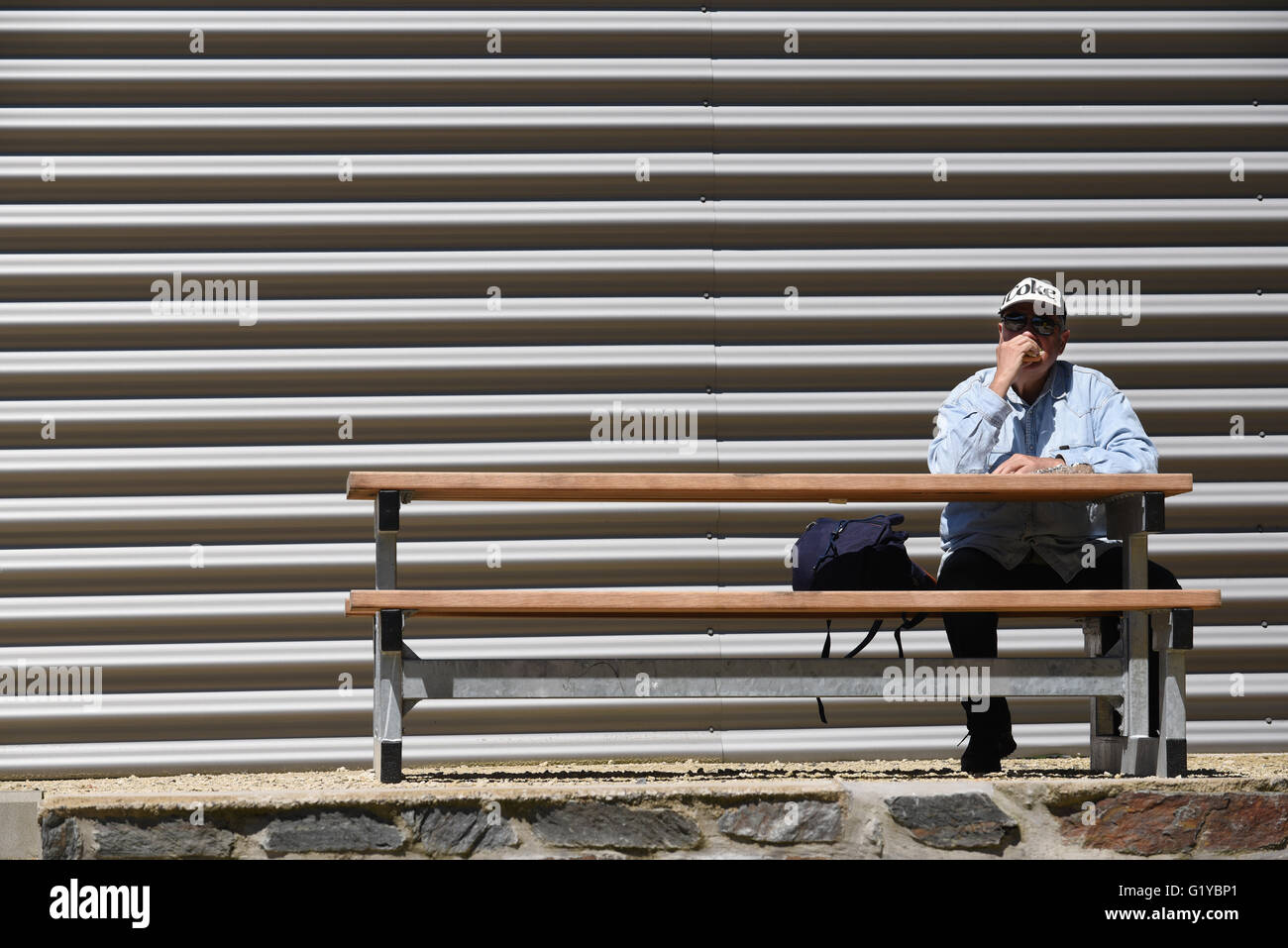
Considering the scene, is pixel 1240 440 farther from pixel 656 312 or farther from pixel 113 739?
pixel 113 739

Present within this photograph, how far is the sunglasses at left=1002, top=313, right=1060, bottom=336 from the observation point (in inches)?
177

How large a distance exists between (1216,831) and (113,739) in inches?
145

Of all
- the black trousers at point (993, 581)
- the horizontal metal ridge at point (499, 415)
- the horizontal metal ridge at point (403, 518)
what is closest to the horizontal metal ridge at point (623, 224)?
the horizontal metal ridge at point (499, 415)

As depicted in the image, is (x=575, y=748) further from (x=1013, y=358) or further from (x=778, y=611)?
(x=1013, y=358)

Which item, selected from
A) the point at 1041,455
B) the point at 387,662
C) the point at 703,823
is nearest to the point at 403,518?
the point at 387,662

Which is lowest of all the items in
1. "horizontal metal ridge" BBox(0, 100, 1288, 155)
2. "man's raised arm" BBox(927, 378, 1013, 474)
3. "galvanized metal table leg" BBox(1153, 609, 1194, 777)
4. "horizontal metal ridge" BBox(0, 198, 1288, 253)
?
"galvanized metal table leg" BBox(1153, 609, 1194, 777)

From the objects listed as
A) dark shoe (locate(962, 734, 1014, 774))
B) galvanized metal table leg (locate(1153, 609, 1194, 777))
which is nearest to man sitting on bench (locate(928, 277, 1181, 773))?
dark shoe (locate(962, 734, 1014, 774))

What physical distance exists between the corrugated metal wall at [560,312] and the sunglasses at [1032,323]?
38.5 inches

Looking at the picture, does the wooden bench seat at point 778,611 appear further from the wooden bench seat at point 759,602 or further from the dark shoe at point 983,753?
the dark shoe at point 983,753

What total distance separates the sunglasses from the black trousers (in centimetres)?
69

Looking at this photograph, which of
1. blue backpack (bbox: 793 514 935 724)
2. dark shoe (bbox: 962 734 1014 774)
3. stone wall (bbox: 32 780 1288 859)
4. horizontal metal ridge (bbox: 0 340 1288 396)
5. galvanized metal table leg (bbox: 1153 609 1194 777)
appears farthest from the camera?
horizontal metal ridge (bbox: 0 340 1288 396)

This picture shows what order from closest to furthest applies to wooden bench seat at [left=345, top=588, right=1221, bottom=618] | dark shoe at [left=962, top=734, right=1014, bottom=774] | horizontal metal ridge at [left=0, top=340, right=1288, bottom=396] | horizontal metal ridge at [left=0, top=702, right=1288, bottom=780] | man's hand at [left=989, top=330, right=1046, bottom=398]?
wooden bench seat at [left=345, top=588, right=1221, bottom=618] < dark shoe at [left=962, top=734, right=1014, bottom=774] < man's hand at [left=989, top=330, right=1046, bottom=398] < horizontal metal ridge at [left=0, top=702, right=1288, bottom=780] < horizontal metal ridge at [left=0, top=340, right=1288, bottom=396]

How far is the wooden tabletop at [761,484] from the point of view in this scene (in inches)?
159

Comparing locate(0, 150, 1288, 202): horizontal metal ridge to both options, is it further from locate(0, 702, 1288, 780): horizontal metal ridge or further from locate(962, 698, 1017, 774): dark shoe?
locate(962, 698, 1017, 774): dark shoe
